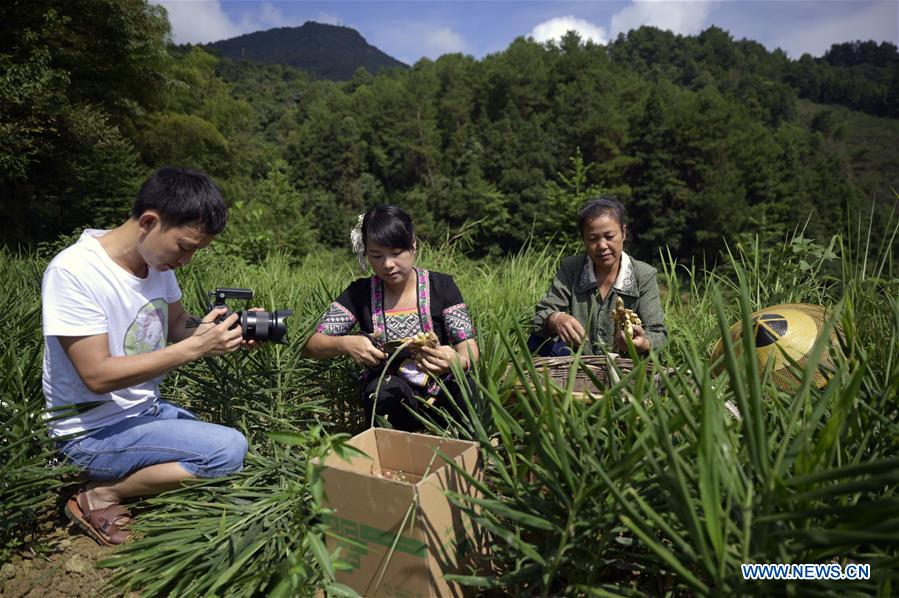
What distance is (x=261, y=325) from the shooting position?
1.98m

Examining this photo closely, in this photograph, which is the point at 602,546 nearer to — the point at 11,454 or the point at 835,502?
the point at 835,502

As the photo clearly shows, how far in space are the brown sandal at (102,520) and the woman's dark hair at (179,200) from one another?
0.91 m

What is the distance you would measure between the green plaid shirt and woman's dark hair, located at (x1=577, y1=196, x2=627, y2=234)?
0.72ft

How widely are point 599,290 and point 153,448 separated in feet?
6.43

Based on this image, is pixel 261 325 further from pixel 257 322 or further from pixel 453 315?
pixel 453 315

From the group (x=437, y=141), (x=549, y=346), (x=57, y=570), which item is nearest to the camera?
(x=57, y=570)

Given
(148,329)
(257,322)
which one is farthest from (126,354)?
(257,322)

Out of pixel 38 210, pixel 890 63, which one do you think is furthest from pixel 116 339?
pixel 890 63

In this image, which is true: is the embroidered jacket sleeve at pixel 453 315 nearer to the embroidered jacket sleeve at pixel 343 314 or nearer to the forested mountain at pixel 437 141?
the embroidered jacket sleeve at pixel 343 314

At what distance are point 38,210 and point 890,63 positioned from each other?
382ft

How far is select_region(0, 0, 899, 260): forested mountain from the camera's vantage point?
43.2ft

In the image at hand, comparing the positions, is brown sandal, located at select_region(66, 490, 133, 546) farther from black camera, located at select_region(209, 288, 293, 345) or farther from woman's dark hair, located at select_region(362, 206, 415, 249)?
woman's dark hair, located at select_region(362, 206, 415, 249)

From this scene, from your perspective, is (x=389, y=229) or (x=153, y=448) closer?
(x=153, y=448)

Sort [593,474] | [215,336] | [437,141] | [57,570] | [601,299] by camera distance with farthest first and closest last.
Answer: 1. [437,141]
2. [601,299]
3. [215,336]
4. [57,570]
5. [593,474]
